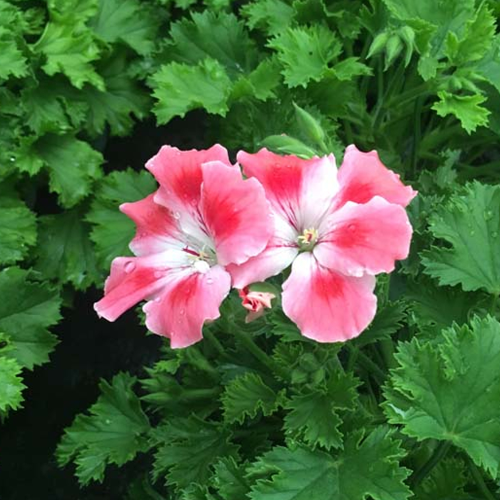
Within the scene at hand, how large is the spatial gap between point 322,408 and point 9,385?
59 centimetres

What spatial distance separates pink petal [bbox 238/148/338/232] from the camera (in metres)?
1.18

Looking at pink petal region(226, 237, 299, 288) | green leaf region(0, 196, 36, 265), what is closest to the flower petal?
pink petal region(226, 237, 299, 288)

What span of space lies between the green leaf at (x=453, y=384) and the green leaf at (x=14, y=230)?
868mm

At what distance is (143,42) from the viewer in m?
2.01

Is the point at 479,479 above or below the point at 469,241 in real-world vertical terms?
below

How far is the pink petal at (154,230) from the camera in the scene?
4.11ft

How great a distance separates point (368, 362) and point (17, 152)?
2.78 ft

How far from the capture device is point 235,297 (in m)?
1.43

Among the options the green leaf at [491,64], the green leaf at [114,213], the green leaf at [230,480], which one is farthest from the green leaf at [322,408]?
the green leaf at [491,64]

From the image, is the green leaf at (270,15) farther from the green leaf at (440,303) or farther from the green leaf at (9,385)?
the green leaf at (9,385)

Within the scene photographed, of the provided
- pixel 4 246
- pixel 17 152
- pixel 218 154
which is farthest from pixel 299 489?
pixel 17 152

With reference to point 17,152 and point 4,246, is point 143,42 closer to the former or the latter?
point 17,152

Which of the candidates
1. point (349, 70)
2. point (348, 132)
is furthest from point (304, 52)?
point (348, 132)

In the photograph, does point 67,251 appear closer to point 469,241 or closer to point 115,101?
point 115,101
